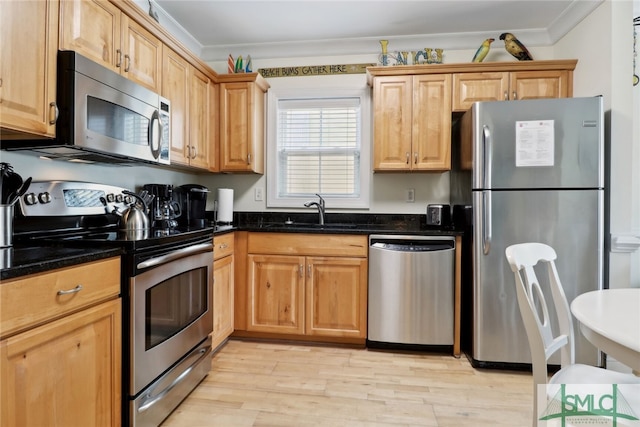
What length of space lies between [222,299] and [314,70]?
2190mm

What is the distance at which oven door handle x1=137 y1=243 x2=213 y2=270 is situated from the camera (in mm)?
1505

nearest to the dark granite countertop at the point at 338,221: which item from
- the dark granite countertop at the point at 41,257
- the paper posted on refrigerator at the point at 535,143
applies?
the paper posted on refrigerator at the point at 535,143

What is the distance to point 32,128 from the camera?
135 centimetres

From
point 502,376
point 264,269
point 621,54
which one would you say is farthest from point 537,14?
point 264,269

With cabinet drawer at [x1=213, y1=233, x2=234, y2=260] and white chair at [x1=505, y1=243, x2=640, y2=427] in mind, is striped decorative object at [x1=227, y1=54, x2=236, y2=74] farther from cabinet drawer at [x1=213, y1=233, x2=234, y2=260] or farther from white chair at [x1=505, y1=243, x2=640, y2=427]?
→ white chair at [x1=505, y1=243, x2=640, y2=427]

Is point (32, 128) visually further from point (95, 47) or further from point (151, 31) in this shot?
point (151, 31)

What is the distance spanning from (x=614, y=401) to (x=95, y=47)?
8.31ft

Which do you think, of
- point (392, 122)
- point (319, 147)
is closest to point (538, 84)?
point (392, 122)

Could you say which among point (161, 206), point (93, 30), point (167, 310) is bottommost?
point (167, 310)

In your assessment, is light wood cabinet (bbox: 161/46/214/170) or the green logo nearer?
the green logo

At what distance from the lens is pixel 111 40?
5.76ft

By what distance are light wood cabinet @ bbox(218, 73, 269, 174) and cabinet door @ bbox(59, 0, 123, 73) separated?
3.66 feet

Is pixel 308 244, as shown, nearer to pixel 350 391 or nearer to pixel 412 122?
pixel 350 391

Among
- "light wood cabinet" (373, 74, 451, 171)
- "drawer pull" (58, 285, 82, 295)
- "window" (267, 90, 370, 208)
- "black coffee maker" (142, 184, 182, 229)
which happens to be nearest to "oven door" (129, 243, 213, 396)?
"drawer pull" (58, 285, 82, 295)
